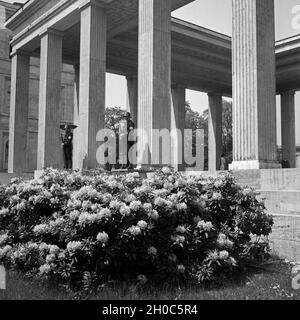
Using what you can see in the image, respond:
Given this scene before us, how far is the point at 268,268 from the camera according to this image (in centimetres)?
662

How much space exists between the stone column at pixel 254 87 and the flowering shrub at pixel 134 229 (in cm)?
422

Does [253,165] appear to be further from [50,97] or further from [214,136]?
[214,136]

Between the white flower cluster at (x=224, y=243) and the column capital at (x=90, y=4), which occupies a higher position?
the column capital at (x=90, y=4)

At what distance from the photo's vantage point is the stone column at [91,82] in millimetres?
19203

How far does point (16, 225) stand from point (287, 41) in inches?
1093

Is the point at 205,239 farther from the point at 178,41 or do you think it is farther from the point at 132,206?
the point at 178,41

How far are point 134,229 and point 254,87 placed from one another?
286 inches

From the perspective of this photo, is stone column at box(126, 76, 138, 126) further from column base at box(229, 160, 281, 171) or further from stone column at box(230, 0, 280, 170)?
column base at box(229, 160, 281, 171)

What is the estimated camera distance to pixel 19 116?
1107 inches

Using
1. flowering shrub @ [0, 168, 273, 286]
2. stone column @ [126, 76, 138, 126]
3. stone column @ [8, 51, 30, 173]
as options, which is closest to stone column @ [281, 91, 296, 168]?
stone column @ [126, 76, 138, 126]

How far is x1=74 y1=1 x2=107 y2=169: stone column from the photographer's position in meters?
19.2

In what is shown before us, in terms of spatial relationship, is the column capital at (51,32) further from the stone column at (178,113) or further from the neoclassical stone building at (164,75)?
the stone column at (178,113)

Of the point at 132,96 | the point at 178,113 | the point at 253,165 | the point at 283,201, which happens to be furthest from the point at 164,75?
the point at 178,113

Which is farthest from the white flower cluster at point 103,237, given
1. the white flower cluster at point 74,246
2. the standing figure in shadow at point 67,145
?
the standing figure in shadow at point 67,145
